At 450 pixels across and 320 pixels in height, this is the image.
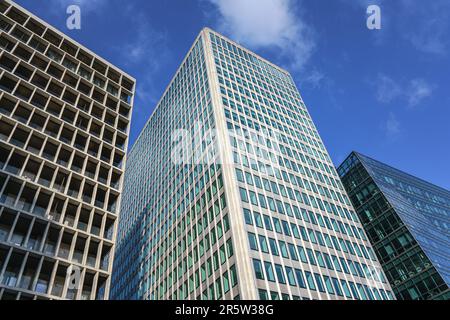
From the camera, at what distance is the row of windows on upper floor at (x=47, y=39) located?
50.9 m

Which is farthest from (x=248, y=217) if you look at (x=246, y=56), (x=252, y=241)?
(x=246, y=56)

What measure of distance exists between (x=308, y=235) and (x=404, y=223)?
2953 centimetres

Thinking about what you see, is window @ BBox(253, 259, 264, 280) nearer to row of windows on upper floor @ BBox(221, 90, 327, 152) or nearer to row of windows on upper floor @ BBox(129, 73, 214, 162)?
row of windows on upper floor @ BBox(129, 73, 214, 162)

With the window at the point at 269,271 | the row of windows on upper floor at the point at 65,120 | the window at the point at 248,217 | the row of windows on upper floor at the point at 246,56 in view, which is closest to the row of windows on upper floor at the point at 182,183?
the window at the point at 248,217

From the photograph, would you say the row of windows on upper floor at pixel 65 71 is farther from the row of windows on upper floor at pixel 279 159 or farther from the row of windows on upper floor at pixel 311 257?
the row of windows on upper floor at pixel 311 257

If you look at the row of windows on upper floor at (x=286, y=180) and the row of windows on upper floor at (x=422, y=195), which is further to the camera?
the row of windows on upper floor at (x=422, y=195)

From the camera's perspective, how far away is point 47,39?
55.0 metres

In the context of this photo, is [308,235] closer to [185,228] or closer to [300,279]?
[300,279]

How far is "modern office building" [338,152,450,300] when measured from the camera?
67250 mm

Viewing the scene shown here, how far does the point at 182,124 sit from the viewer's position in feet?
277

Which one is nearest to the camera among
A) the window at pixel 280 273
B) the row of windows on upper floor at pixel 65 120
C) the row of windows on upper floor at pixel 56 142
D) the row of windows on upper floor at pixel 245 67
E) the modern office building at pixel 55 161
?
the modern office building at pixel 55 161

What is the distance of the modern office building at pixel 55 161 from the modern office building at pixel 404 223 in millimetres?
57237
